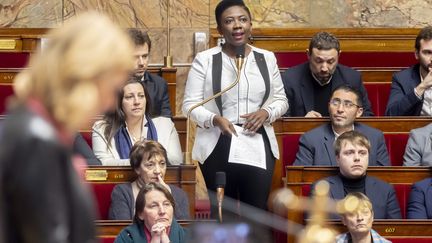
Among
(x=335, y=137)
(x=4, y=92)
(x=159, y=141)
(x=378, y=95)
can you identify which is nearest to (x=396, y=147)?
(x=335, y=137)

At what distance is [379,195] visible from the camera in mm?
6113

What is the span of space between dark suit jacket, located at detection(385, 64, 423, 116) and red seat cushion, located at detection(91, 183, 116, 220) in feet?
6.11

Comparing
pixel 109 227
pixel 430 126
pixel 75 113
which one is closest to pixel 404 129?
pixel 430 126

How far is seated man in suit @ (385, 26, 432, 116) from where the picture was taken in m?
7.07

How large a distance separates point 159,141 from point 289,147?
29.3 inches

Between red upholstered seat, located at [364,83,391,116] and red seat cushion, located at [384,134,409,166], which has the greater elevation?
red upholstered seat, located at [364,83,391,116]

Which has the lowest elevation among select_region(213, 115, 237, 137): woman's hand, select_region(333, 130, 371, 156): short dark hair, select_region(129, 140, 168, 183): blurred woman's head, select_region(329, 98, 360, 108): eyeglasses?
select_region(129, 140, 168, 183): blurred woman's head

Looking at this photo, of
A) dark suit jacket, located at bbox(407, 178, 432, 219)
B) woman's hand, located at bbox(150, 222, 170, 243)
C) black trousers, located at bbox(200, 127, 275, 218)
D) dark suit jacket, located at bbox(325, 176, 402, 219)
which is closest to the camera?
woman's hand, located at bbox(150, 222, 170, 243)

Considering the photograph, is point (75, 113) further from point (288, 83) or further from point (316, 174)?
point (288, 83)

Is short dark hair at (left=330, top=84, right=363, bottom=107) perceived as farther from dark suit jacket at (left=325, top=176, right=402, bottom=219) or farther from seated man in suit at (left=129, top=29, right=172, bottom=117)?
seated man in suit at (left=129, top=29, right=172, bottom=117)

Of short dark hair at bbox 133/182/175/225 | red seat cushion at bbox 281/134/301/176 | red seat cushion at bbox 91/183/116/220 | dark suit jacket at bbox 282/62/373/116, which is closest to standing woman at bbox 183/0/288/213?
red seat cushion at bbox 281/134/301/176

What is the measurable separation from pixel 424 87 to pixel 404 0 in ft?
6.83

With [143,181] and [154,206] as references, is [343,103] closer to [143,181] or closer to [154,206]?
[143,181]

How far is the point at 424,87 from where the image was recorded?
7008 mm
